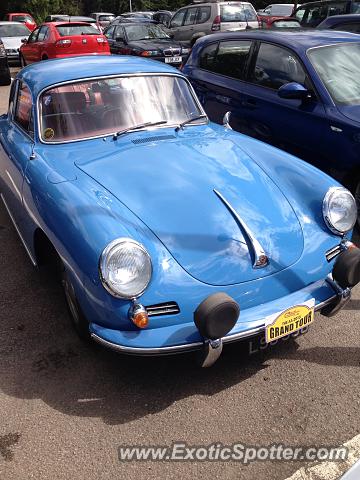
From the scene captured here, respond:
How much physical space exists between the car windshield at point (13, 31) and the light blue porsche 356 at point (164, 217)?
14.6 meters

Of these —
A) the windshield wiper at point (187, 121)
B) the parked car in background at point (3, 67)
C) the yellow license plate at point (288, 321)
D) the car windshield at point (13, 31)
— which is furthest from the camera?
the car windshield at point (13, 31)

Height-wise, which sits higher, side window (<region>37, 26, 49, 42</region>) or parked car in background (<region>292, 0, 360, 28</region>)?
parked car in background (<region>292, 0, 360, 28</region>)

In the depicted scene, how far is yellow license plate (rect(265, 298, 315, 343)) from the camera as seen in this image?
8.13 ft

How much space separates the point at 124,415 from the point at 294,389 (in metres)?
0.93

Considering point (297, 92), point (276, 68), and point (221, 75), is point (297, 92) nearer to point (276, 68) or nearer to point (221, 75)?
point (276, 68)

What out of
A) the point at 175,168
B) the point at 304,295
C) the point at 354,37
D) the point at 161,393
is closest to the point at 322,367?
the point at 304,295

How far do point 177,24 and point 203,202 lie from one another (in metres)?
14.1

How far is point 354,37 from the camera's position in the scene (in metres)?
5.16

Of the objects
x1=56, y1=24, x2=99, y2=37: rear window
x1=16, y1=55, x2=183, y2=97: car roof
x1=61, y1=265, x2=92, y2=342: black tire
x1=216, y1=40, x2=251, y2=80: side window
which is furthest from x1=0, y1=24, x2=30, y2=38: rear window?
x1=61, y1=265, x2=92, y2=342: black tire

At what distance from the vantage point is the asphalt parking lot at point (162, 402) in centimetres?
225

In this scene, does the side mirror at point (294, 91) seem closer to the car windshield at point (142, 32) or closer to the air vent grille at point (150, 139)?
the air vent grille at point (150, 139)

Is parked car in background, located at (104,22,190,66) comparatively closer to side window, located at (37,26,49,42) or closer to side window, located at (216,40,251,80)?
side window, located at (37,26,49,42)

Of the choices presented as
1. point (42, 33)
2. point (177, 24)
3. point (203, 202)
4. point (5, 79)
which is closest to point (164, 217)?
point (203, 202)

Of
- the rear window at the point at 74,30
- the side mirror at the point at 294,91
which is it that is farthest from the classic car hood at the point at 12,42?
the side mirror at the point at 294,91
